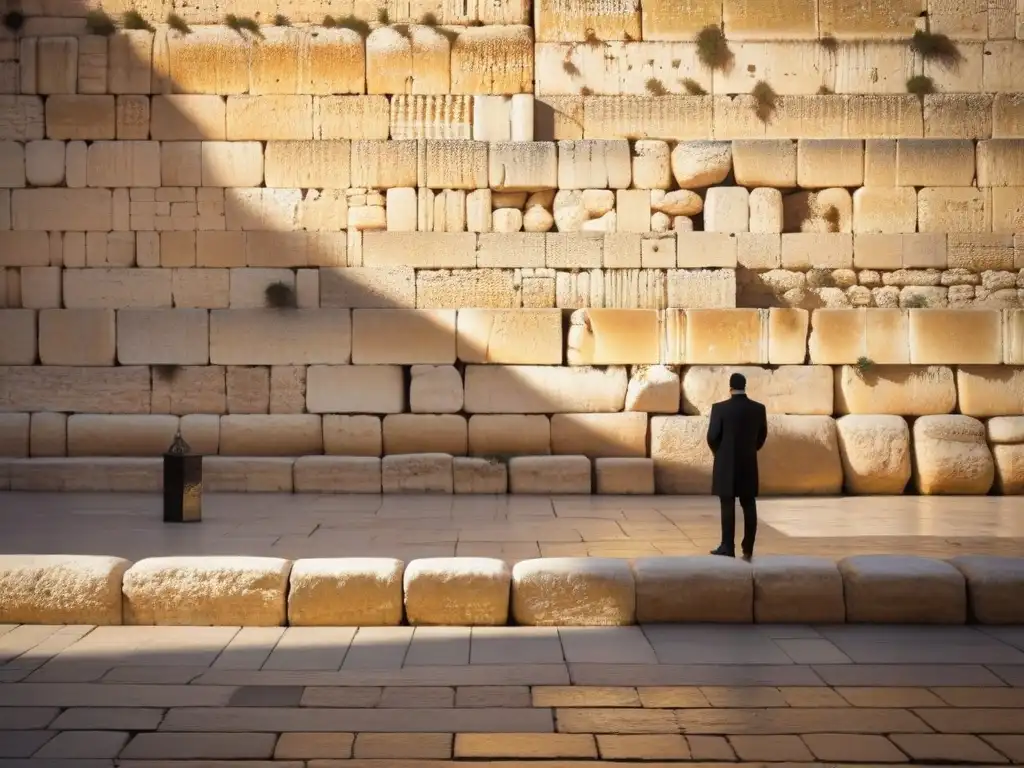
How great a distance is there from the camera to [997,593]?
592cm

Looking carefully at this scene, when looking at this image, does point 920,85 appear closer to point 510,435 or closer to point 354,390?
point 510,435

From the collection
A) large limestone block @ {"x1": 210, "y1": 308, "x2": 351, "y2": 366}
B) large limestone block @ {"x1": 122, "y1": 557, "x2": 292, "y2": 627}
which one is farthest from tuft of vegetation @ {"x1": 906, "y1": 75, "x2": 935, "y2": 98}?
large limestone block @ {"x1": 122, "y1": 557, "x2": 292, "y2": 627}

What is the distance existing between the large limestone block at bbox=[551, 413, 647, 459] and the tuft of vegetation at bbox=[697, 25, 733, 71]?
4.64 metres

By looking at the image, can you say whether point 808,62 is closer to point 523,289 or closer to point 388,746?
point 523,289

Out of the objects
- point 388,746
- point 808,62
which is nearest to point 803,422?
point 808,62

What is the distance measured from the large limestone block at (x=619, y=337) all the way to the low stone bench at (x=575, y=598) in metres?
6.23

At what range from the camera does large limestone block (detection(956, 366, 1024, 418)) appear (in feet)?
39.2

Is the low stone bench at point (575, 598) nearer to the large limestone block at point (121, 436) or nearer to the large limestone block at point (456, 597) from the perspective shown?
the large limestone block at point (456, 597)

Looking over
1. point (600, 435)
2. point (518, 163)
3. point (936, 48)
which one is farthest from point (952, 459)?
point (518, 163)

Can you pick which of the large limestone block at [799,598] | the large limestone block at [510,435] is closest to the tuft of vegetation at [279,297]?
the large limestone block at [510,435]

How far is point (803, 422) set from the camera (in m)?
11.7

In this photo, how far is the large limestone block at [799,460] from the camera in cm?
1162

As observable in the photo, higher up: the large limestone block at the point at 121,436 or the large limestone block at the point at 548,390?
the large limestone block at the point at 548,390

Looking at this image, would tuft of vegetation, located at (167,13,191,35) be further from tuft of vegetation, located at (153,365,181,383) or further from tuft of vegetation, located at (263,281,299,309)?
tuft of vegetation, located at (153,365,181,383)
